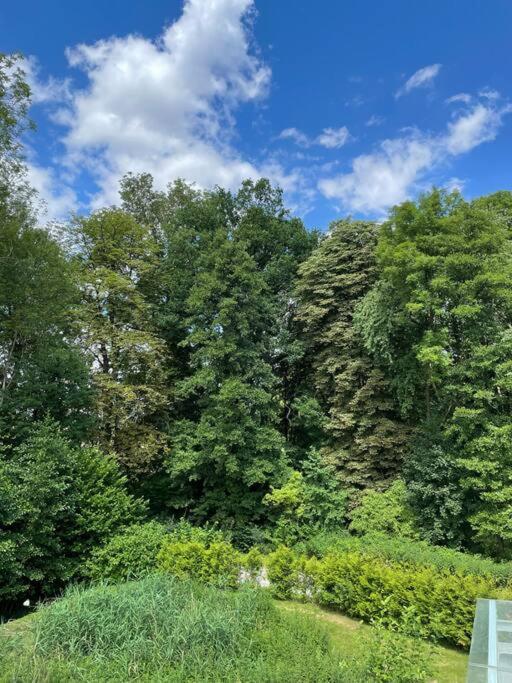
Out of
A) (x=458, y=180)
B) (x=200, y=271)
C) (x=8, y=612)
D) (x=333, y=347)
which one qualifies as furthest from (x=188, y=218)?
(x=8, y=612)

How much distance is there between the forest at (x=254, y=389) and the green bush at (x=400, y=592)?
69mm

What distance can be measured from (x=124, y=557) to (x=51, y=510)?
1.97 m

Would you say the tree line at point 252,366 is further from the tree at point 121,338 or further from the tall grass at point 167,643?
the tall grass at point 167,643

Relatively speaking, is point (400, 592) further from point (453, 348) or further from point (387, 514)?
point (453, 348)

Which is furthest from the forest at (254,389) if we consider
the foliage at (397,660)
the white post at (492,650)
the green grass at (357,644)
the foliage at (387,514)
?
the white post at (492,650)

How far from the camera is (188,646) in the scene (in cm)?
480

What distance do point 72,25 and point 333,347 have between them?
1091 centimetres

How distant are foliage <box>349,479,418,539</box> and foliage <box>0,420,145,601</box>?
6137 millimetres

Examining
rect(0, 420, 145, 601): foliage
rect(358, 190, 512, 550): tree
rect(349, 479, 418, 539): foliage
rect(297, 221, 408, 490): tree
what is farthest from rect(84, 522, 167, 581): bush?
rect(358, 190, 512, 550): tree

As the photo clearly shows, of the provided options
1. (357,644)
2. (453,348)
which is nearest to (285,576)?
(357,644)

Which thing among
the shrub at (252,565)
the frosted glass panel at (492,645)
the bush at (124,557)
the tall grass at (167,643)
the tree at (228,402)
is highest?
the tree at (228,402)

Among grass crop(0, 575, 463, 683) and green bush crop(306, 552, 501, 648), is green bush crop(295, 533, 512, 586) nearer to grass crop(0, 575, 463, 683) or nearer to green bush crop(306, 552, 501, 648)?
green bush crop(306, 552, 501, 648)

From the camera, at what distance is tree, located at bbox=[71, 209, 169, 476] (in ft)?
43.7

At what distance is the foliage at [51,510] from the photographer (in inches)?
338
